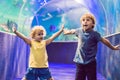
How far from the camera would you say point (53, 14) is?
15.8 ft

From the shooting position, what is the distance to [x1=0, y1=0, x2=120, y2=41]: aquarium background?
4.26m

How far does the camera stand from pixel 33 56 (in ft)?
10.9

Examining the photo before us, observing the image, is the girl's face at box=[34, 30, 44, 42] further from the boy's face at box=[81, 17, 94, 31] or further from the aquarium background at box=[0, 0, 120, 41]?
the aquarium background at box=[0, 0, 120, 41]

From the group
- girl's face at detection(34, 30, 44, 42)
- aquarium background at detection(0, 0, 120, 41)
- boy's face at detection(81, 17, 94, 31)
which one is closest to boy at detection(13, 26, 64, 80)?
girl's face at detection(34, 30, 44, 42)

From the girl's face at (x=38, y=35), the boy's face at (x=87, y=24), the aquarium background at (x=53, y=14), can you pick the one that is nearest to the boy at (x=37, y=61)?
the girl's face at (x=38, y=35)

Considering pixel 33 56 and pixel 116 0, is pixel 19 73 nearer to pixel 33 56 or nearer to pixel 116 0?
pixel 33 56

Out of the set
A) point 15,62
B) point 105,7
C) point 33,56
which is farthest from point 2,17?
point 105,7

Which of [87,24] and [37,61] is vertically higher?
[87,24]

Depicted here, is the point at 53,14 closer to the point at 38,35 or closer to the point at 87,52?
the point at 38,35

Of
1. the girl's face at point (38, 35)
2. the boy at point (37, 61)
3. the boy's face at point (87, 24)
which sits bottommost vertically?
the boy at point (37, 61)

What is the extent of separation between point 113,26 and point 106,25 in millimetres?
408

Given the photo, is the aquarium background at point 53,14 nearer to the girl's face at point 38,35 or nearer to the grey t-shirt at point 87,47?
the grey t-shirt at point 87,47

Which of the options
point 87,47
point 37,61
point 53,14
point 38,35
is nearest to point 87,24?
point 87,47

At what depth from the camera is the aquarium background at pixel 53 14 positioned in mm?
4262
